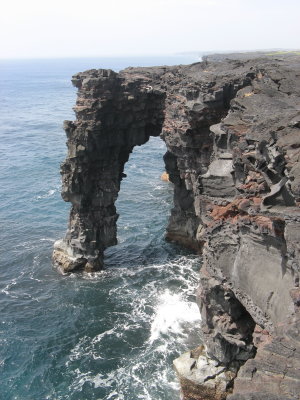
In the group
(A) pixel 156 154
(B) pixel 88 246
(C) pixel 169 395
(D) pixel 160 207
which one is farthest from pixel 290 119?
(A) pixel 156 154

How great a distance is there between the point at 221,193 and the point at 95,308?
21.3 m

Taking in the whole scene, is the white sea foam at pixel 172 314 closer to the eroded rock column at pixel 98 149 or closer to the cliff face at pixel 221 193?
the cliff face at pixel 221 193

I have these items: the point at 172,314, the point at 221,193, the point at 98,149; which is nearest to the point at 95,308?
the point at 172,314

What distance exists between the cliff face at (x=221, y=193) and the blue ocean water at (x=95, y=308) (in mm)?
3296

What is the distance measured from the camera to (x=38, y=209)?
218ft

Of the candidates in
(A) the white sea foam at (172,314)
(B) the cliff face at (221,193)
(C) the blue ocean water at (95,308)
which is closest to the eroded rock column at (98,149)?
(B) the cliff face at (221,193)

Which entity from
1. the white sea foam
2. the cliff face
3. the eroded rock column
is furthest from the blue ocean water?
the cliff face

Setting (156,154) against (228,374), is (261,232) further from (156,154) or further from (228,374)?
(156,154)

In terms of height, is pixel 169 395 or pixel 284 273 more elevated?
pixel 284 273

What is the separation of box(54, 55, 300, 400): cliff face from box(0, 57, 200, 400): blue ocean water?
330cm

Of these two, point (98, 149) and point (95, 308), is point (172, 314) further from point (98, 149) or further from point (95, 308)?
point (98, 149)

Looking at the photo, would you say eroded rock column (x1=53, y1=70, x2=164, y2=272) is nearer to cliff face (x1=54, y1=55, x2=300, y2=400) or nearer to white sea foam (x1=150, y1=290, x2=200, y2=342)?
cliff face (x1=54, y1=55, x2=300, y2=400)

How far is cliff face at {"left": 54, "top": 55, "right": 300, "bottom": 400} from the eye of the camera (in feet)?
62.7

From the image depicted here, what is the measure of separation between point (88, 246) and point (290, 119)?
30512mm
